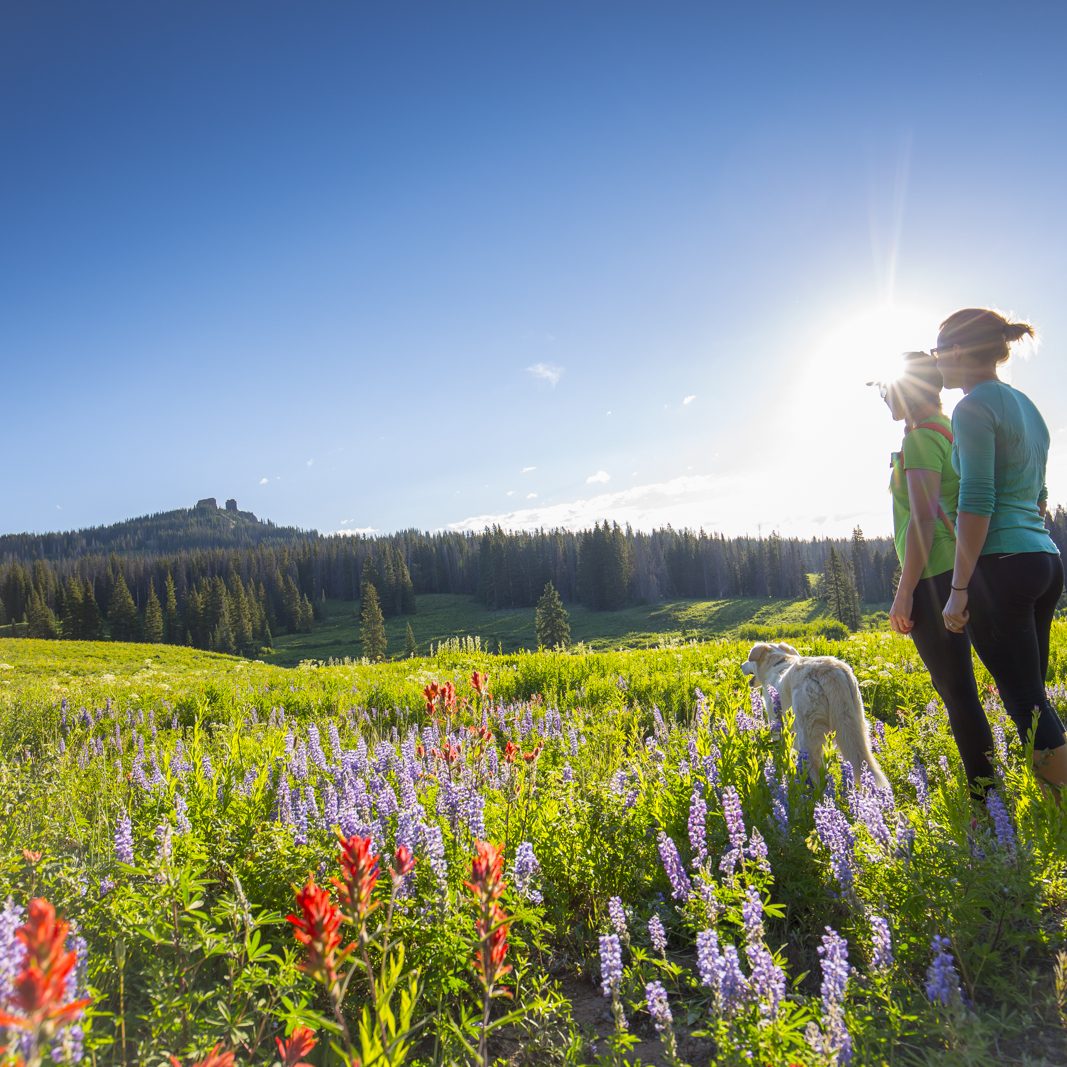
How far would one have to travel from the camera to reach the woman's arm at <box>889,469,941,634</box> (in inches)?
154

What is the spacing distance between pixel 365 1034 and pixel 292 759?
3034 millimetres

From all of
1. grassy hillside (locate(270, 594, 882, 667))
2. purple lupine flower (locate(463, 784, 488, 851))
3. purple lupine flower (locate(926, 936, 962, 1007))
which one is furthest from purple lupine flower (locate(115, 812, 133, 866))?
grassy hillside (locate(270, 594, 882, 667))

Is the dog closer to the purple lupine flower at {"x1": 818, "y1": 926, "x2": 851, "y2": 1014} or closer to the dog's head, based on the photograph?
the dog's head

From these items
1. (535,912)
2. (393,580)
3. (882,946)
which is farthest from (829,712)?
(393,580)

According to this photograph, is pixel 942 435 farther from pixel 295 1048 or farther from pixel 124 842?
pixel 124 842

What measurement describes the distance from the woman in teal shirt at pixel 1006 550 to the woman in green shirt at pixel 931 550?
216 mm

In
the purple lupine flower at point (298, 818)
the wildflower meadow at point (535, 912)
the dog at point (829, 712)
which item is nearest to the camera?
the wildflower meadow at point (535, 912)

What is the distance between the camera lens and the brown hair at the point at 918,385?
410cm

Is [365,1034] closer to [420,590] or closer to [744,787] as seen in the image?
[744,787]

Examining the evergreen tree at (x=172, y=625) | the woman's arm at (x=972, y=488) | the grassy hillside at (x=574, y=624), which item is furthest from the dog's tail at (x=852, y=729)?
the evergreen tree at (x=172, y=625)

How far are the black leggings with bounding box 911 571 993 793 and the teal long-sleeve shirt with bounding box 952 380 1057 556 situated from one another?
0.47 m

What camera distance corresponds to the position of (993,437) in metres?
3.52

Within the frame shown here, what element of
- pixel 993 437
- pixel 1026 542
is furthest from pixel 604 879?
pixel 993 437

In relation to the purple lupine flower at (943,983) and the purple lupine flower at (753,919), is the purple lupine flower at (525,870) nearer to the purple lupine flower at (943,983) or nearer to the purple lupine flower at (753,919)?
the purple lupine flower at (753,919)
